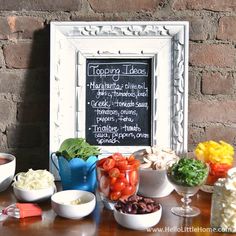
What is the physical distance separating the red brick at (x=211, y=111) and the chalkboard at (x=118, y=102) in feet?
0.43

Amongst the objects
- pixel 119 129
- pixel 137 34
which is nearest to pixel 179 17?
pixel 137 34

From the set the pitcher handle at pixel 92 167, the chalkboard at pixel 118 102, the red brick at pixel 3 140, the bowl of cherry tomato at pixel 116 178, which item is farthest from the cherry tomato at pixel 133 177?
the red brick at pixel 3 140

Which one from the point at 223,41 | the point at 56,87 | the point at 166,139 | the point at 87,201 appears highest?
the point at 223,41

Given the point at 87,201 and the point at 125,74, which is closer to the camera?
Result: the point at 87,201

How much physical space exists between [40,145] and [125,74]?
317 mm

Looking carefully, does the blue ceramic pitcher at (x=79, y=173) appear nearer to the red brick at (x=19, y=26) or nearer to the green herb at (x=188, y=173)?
the green herb at (x=188, y=173)

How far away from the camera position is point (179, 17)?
1114mm

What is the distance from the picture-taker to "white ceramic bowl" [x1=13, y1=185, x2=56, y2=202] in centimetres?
94

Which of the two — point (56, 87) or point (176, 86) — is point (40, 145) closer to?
point (56, 87)

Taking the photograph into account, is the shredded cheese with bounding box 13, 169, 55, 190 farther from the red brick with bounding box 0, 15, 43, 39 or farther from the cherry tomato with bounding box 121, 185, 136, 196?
the red brick with bounding box 0, 15, 43, 39

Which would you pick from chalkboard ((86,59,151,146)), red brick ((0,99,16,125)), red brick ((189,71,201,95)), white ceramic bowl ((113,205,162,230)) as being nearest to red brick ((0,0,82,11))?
chalkboard ((86,59,151,146))

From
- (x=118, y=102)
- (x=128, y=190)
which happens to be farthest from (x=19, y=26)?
(x=128, y=190)

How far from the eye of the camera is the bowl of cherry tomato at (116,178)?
905 millimetres

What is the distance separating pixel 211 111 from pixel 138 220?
46cm
